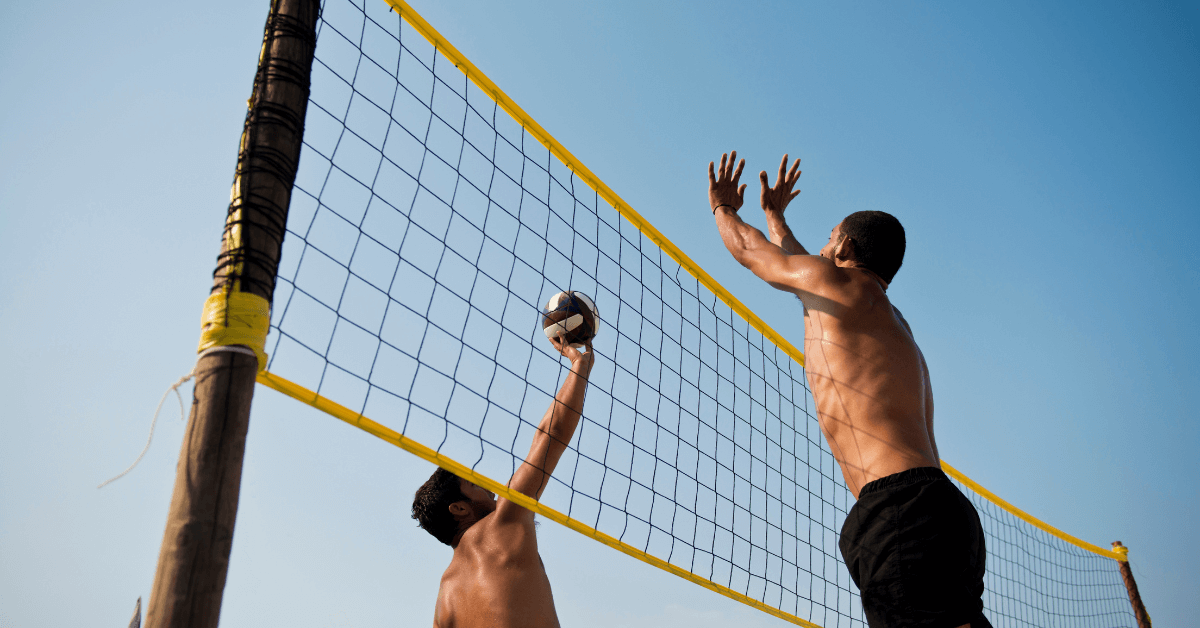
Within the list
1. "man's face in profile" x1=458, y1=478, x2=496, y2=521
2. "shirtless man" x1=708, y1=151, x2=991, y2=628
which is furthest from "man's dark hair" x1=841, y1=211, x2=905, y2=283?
"man's face in profile" x1=458, y1=478, x2=496, y2=521

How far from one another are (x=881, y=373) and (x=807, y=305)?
383 mm

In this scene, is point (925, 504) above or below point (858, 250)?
below

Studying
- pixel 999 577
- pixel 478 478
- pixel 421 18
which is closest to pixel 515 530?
pixel 478 478

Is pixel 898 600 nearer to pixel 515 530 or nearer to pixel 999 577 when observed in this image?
A: pixel 515 530

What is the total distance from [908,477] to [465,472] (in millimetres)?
1400

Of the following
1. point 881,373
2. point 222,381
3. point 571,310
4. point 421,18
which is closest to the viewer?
point 222,381

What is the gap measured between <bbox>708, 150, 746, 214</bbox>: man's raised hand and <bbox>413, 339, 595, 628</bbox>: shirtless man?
101 cm

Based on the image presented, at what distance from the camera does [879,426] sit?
8.66 ft

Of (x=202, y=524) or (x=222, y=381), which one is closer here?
(x=202, y=524)

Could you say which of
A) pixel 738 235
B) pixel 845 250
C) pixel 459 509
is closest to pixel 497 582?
pixel 459 509

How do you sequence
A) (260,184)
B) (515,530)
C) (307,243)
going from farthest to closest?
(515,530) → (307,243) → (260,184)

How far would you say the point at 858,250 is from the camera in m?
3.16

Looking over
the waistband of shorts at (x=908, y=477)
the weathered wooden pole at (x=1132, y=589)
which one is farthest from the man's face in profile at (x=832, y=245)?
the weathered wooden pole at (x=1132, y=589)

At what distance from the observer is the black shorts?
7.60 feet
